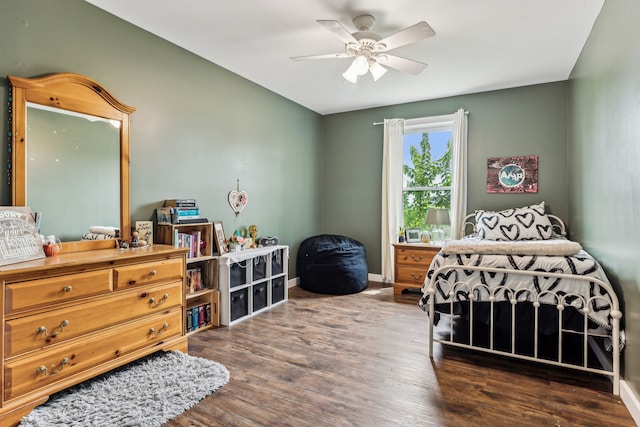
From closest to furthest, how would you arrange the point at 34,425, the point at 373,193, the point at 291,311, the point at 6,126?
the point at 34,425 < the point at 6,126 < the point at 291,311 < the point at 373,193

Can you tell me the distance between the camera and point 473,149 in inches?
175

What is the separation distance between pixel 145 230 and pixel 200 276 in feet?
2.30

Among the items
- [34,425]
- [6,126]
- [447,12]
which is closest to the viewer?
[34,425]

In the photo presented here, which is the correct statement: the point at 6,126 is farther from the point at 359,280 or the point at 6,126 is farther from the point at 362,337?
the point at 359,280

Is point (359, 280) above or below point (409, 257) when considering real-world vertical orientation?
below

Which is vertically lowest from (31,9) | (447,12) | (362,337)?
(362,337)

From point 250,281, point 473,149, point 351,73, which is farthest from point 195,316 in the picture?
point 473,149

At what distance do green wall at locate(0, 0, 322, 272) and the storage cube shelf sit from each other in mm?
473

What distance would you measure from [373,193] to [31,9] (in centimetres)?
406

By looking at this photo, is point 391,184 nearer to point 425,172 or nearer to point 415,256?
point 425,172

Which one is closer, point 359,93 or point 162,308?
point 162,308

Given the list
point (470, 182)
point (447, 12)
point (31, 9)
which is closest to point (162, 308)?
point (31, 9)

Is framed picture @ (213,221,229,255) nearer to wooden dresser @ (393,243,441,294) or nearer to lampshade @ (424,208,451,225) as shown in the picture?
wooden dresser @ (393,243,441,294)

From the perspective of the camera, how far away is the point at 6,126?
2061 millimetres
